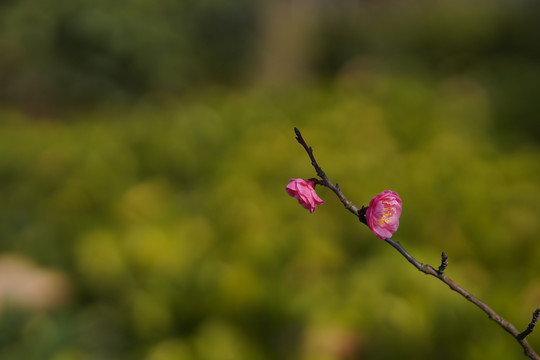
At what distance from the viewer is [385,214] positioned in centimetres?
73

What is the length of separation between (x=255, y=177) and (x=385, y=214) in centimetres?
303

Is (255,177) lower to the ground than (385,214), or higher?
higher

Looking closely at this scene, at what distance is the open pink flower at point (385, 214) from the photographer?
702mm

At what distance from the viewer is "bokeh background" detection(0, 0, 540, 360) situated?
2.21 metres

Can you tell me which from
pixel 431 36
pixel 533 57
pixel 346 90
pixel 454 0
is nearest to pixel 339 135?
pixel 346 90

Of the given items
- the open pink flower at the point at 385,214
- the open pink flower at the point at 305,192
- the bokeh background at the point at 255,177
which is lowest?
the open pink flower at the point at 385,214

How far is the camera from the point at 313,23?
787cm

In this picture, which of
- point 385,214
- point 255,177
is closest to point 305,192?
point 385,214

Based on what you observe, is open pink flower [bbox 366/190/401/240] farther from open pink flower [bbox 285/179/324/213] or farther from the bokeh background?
the bokeh background

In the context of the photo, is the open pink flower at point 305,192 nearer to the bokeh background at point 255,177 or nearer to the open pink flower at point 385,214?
the open pink flower at point 385,214

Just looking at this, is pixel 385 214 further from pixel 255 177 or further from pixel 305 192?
pixel 255 177

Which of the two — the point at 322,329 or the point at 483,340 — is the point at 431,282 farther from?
the point at 322,329

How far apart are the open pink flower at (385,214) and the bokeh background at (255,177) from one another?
1.29 meters

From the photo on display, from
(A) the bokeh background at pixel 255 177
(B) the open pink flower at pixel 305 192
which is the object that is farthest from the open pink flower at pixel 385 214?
(A) the bokeh background at pixel 255 177
